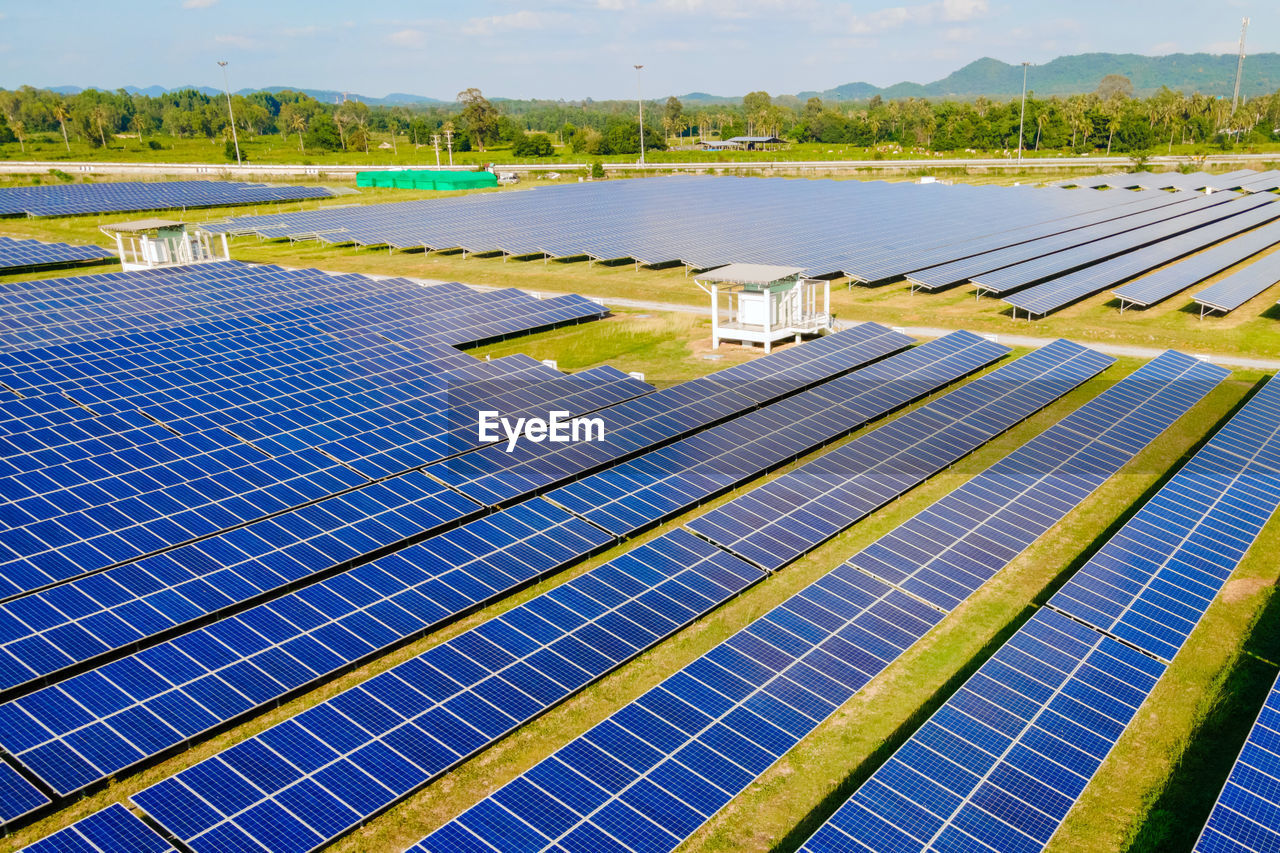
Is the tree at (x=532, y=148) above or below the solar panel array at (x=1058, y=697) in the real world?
above

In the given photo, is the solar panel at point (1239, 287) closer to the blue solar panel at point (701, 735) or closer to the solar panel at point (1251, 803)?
the blue solar panel at point (701, 735)

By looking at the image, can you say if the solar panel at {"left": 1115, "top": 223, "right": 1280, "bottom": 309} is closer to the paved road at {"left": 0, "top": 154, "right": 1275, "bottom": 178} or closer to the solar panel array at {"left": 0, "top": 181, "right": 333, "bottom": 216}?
the paved road at {"left": 0, "top": 154, "right": 1275, "bottom": 178}

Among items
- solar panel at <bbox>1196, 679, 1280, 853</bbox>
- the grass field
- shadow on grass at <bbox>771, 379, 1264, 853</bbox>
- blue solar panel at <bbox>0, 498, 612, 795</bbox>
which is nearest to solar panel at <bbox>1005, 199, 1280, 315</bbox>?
shadow on grass at <bbox>771, 379, 1264, 853</bbox>

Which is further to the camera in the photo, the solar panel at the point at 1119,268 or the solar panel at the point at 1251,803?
the solar panel at the point at 1119,268

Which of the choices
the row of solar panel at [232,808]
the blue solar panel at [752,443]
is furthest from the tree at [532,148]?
the row of solar panel at [232,808]

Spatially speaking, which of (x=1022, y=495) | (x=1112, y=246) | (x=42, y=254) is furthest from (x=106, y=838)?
(x=1112, y=246)

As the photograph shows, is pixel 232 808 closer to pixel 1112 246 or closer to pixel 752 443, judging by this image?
pixel 752 443

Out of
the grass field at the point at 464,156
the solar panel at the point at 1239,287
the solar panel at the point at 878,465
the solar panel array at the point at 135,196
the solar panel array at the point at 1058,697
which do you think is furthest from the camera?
the grass field at the point at 464,156
